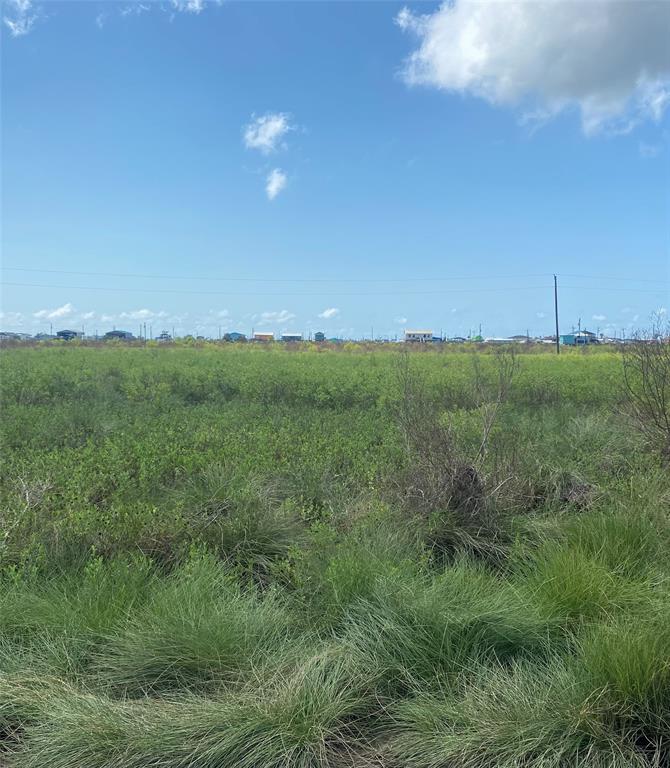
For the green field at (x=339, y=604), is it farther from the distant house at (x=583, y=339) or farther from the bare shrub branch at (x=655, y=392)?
the distant house at (x=583, y=339)

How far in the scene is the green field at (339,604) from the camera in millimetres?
2771

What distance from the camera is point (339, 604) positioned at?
12.6 ft

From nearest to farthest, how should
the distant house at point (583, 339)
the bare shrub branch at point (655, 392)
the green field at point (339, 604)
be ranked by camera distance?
1. the green field at point (339, 604)
2. the bare shrub branch at point (655, 392)
3. the distant house at point (583, 339)

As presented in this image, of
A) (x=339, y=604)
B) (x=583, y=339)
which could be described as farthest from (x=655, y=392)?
(x=583, y=339)

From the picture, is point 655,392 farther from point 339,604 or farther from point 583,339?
point 583,339

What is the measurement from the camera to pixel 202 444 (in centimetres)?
827

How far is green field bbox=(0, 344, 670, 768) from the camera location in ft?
9.09

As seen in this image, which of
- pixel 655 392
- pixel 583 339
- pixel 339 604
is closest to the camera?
pixel 339 604

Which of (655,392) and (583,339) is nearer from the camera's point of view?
(655,392)

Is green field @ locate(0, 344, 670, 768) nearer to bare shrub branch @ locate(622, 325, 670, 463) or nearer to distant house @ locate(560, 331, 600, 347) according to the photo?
bare shrub branch @ locate(622, 325, 670, 463)

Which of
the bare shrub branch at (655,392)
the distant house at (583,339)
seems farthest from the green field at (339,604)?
the distant house at (583,339)

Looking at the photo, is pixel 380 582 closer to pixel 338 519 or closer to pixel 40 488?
pixel 338 519

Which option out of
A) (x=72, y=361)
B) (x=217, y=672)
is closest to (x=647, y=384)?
(x=217, y=672)

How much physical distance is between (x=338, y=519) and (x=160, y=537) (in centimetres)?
171
